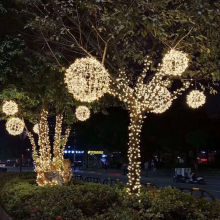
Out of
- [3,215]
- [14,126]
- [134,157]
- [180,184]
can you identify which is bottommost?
[180,184]

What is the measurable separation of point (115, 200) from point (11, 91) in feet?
20.4

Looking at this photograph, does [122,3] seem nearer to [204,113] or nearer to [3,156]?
[204,113]

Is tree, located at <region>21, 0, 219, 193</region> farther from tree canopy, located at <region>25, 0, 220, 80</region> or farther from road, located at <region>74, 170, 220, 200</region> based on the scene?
road, located at <region>74, 170, 220, 200</region>

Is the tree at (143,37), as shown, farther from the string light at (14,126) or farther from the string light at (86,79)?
the string light at (14,126)

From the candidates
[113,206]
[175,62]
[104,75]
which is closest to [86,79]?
[104,75]

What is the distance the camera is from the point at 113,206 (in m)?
8.12

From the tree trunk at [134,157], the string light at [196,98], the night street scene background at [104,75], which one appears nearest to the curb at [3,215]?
the night street scene background at [104,75]

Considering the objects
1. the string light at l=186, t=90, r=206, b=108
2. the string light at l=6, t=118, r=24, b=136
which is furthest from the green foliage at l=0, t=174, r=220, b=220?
the string light at l=6, t=118, r=24, b=136

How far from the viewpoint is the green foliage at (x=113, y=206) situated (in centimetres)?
740

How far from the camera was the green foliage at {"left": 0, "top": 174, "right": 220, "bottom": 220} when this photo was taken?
740 centimetres

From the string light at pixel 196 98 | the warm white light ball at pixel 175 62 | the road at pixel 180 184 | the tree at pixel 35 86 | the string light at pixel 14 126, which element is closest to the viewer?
the warm white light ball at pixel 175 62

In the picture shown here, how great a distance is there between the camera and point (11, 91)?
13.3 metres

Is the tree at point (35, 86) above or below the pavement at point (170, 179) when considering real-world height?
above

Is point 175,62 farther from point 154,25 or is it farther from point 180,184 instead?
point 180,184
